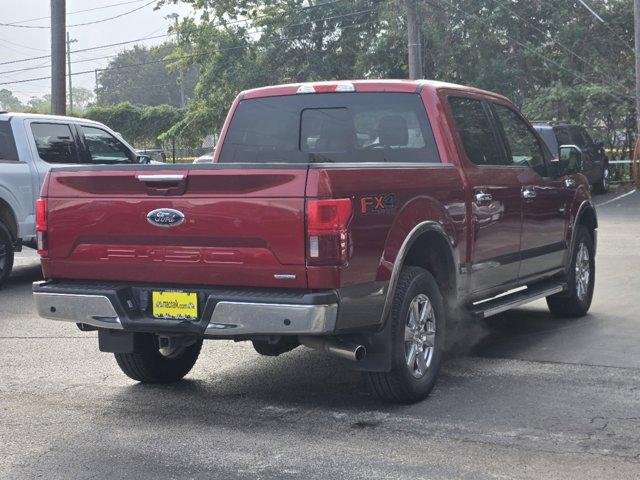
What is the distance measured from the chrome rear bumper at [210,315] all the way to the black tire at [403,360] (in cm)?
66

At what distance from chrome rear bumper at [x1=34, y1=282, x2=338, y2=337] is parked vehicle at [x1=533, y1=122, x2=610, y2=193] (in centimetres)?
1592

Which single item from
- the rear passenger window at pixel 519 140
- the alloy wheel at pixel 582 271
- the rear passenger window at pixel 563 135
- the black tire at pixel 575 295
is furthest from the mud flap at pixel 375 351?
the rear passenger window at pixel 563 135

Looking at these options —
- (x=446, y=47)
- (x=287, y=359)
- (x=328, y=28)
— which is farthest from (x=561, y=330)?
(x=328, y=28)

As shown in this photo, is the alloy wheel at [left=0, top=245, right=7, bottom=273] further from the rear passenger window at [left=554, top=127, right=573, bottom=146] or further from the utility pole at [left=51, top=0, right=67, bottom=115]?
the rear passenger window at [left=554, top=127, right=573, bottom=146]

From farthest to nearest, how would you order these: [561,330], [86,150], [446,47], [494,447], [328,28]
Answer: [328,28] < [446,47] < [86,150] < [561,330] < [494,447]

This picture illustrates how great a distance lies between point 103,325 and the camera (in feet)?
20.2

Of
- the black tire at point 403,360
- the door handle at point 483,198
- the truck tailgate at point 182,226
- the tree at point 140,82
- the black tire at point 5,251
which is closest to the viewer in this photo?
the truck tailgate at point 182,226

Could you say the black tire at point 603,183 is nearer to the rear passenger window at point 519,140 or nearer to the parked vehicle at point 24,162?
the parked vehicle at point 24,162

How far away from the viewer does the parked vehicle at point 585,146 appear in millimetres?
21641

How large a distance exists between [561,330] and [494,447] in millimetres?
3723

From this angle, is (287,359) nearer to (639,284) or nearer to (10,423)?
(10,423)

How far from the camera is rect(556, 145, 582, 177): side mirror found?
8.88 metres

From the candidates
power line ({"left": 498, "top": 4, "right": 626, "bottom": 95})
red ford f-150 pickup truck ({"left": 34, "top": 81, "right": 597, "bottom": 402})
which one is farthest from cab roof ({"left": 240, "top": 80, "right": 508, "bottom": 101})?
power line ({"left": 498, "top": 4, "right": 626, "bottom": 95})

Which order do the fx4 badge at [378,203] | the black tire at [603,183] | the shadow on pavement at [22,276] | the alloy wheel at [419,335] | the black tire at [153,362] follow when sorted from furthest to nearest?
the black tire at [603,183] < the shadow on pavement at [22,276] < the black tire at [153,362] < the alloy wheel at [419,335] < the fx4 badge at [378,203]
